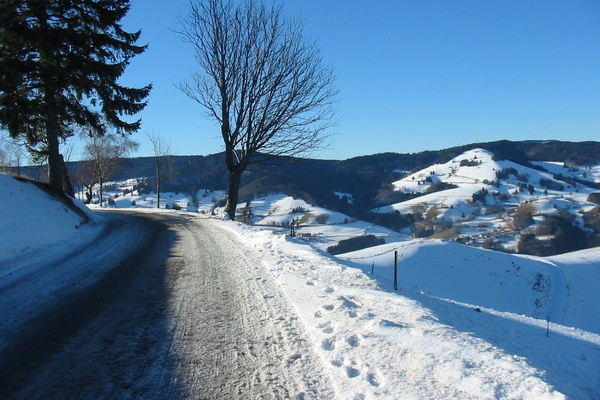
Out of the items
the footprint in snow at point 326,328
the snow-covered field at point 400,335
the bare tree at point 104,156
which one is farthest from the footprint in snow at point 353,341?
the bare tree at point 104,156

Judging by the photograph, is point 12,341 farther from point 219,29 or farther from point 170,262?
point 219,29

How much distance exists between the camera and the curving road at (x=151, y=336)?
303 centimetres

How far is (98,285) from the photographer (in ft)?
20.4

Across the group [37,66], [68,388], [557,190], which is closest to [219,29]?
[37,66]

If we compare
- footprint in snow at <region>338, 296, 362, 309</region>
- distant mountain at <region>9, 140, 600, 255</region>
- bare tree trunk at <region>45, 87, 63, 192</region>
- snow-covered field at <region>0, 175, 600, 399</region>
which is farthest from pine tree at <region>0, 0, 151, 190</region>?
distant mountain at <region>9, 140, 600, 255</region>

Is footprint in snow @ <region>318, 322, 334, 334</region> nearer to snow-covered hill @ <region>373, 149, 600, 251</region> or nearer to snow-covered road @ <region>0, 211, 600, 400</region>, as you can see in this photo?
snow-covered road @ <region>0, 211, 600, 400</region>

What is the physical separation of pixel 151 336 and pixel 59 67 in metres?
14.9

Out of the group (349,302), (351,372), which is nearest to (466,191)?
(349,302)

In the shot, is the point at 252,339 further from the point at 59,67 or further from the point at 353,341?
the point at 59,67

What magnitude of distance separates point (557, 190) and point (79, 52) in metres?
152

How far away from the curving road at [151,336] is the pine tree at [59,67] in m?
10.5

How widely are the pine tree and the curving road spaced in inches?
413

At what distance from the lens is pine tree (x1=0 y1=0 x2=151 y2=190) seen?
551 inches

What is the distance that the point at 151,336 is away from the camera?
406 cm
